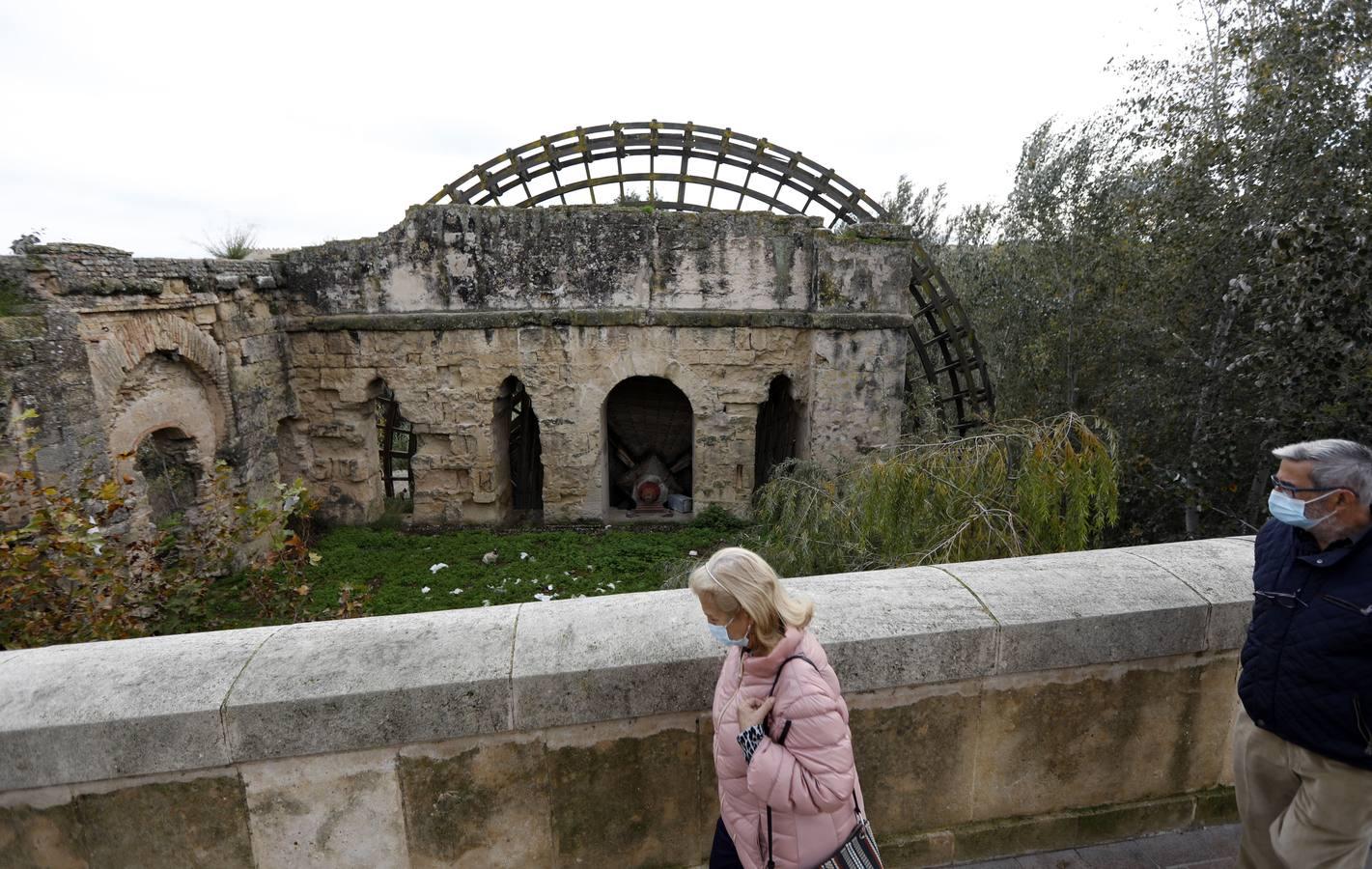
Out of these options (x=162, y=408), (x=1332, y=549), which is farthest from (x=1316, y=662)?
(x=162, y=408)

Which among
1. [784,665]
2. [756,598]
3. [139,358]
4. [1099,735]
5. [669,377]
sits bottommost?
[1099,735]

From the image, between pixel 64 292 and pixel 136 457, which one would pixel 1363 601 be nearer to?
pixel 64 292

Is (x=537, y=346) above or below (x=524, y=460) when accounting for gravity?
above

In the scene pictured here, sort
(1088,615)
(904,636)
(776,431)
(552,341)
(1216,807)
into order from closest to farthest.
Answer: (904,636), (1088,615), (1216,807), (552,341), (776,431)

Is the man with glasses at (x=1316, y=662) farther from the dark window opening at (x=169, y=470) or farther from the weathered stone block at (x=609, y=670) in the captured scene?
the dark window opening at (x=169, y=470)

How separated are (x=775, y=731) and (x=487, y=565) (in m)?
8.20

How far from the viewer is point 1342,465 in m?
1.83

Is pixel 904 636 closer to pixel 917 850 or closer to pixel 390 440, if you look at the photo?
pixel 917 850

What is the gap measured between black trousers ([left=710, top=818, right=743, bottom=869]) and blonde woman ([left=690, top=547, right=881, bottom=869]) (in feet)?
0.30

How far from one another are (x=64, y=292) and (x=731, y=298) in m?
7.45

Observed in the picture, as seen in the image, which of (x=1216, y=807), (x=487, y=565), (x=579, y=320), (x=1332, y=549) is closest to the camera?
(x=1332, y=549)

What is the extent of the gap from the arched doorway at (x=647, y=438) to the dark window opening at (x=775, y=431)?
1271 millimetres

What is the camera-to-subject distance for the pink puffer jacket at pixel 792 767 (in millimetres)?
1624

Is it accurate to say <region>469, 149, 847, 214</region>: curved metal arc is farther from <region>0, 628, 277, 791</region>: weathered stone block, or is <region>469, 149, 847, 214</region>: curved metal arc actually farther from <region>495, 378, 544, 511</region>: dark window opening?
<region>0, 628, 277, 791</region>: weathered stone block
